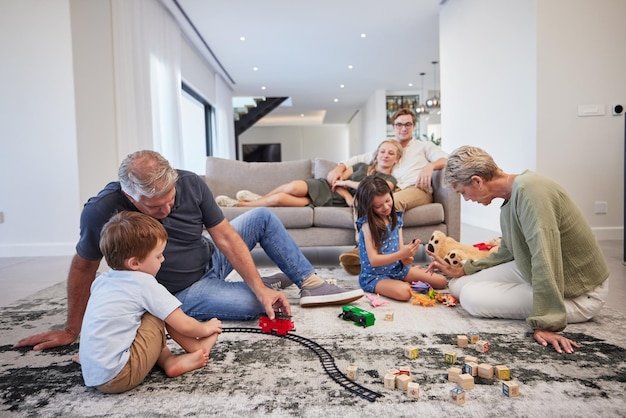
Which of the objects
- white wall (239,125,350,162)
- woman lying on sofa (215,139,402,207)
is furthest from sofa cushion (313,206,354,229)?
white wall (239,125,350,162)

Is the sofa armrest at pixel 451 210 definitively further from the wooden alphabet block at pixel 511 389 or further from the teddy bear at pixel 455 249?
the wooden alphabet block at pixel 511 389

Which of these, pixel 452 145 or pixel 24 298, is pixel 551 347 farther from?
pixel 452 145

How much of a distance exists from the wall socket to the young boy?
13.5 feet

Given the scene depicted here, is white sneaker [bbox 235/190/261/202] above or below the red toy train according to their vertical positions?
above

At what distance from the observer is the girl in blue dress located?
2.36 m

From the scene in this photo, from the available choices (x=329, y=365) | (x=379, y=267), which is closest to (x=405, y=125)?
(x=379, y=267)

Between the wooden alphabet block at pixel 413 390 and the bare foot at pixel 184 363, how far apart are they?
0.66 m

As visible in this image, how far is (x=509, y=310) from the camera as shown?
1.92 m

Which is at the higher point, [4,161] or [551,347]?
[4,161]

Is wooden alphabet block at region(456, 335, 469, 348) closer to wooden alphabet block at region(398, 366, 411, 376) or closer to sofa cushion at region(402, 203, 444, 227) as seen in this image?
wooden alphabet block at region(398, 366, 411, 376)

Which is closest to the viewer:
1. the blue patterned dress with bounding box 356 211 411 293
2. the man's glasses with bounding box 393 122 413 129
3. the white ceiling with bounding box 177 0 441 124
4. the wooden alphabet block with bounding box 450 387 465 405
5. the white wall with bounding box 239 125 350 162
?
the wooden alphabet block with bounding box 450 387 465 405

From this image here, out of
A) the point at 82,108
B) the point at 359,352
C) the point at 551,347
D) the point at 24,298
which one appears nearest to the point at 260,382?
the point at 359,352

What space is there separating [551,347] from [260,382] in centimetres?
100

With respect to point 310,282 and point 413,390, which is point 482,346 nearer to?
point 413,390
